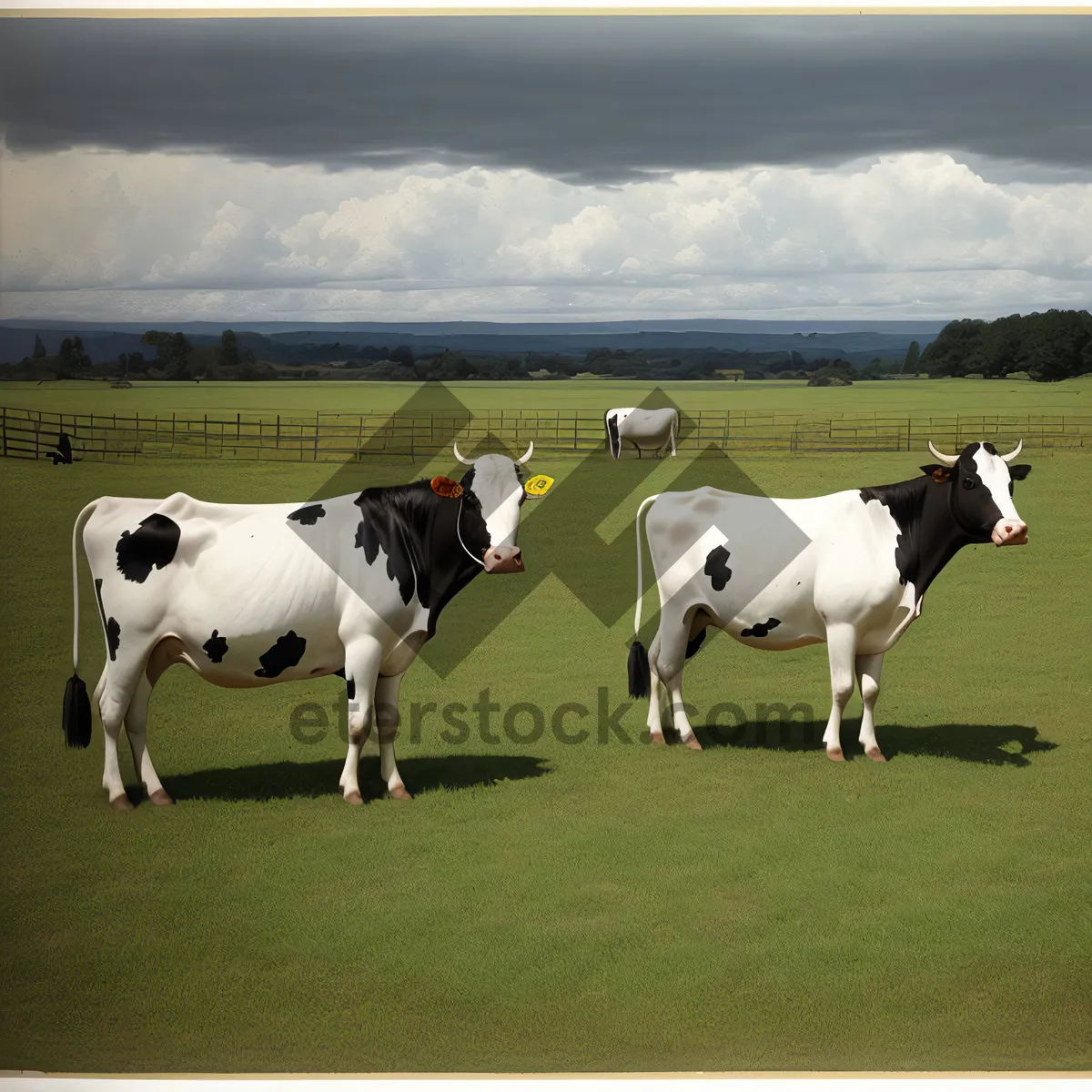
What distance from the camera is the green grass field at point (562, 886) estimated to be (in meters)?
5.66

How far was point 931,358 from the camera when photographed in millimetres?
20156

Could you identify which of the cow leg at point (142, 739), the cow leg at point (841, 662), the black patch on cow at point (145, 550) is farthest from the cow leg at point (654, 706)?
the black patch on cow at point (145, 550)

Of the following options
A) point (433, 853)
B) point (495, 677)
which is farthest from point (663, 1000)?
point (495, 677)

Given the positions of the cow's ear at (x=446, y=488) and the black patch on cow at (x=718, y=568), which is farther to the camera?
the black patch on cow at (x=718, y=568)

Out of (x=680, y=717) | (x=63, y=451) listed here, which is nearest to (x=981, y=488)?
(x=680, y=717)

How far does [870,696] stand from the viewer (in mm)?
8180

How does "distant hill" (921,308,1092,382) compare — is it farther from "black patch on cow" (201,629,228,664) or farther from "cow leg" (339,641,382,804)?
"black patch on cow" (201,629,228,664)

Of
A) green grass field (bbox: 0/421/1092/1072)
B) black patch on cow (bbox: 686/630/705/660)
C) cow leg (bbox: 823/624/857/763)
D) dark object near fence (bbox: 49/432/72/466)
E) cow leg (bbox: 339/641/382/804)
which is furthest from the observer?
dark object near fence (bbox: 49/432/72/466)

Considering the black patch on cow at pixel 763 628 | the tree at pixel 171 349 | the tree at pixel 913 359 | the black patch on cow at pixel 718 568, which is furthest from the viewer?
the tree at pixel 913 359

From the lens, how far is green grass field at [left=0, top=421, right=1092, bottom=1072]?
566cm

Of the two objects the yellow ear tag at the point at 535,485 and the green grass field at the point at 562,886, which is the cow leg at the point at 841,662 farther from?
the yellow ear tag at the point at 535,485

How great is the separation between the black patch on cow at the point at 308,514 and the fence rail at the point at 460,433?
11658 mm

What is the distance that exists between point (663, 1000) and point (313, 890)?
6.05 feet

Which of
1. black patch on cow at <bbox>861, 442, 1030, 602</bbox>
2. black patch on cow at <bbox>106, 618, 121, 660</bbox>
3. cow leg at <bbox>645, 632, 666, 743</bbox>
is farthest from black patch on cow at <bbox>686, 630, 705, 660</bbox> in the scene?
black patch on cow at <bbox>106, 618, 121, 660</bbox>
